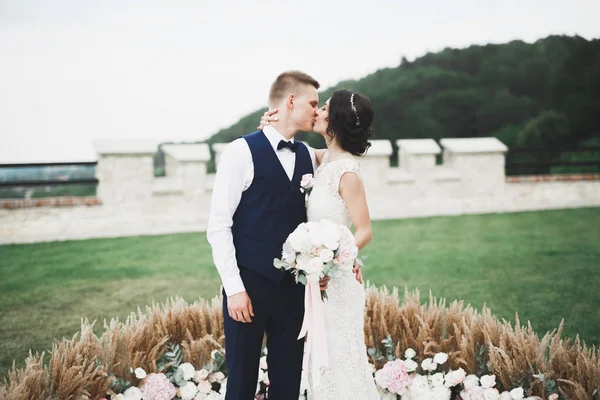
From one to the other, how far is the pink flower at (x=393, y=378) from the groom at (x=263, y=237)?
3.14 ft

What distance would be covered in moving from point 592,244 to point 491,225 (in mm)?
2260

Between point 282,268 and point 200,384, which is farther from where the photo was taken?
point 200,384

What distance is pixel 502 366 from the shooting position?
3535mm

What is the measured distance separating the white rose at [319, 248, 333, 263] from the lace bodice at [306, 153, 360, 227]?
1.83ft

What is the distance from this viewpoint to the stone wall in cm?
961

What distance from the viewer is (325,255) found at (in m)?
2.54

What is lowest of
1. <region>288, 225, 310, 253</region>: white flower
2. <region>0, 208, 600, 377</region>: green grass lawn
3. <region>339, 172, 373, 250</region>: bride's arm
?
<region>0, 208, 600, 377</region>: green grass lawn

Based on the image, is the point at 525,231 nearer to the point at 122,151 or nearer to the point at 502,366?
the point at 502,366

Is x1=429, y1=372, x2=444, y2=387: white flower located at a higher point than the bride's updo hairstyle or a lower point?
lower

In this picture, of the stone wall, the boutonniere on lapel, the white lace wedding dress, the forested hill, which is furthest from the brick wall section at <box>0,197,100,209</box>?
the forested hill

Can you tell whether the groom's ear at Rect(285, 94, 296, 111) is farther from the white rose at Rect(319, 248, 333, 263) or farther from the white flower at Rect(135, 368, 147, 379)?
the white flower at Rect(135, 368, 147, 379)

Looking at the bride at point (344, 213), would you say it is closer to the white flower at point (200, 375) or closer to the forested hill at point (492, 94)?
the white flower at point (200, 375)

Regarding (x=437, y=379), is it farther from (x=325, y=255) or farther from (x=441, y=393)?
(x=325, y=255)

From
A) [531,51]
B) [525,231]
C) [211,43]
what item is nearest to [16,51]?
[211,43]
